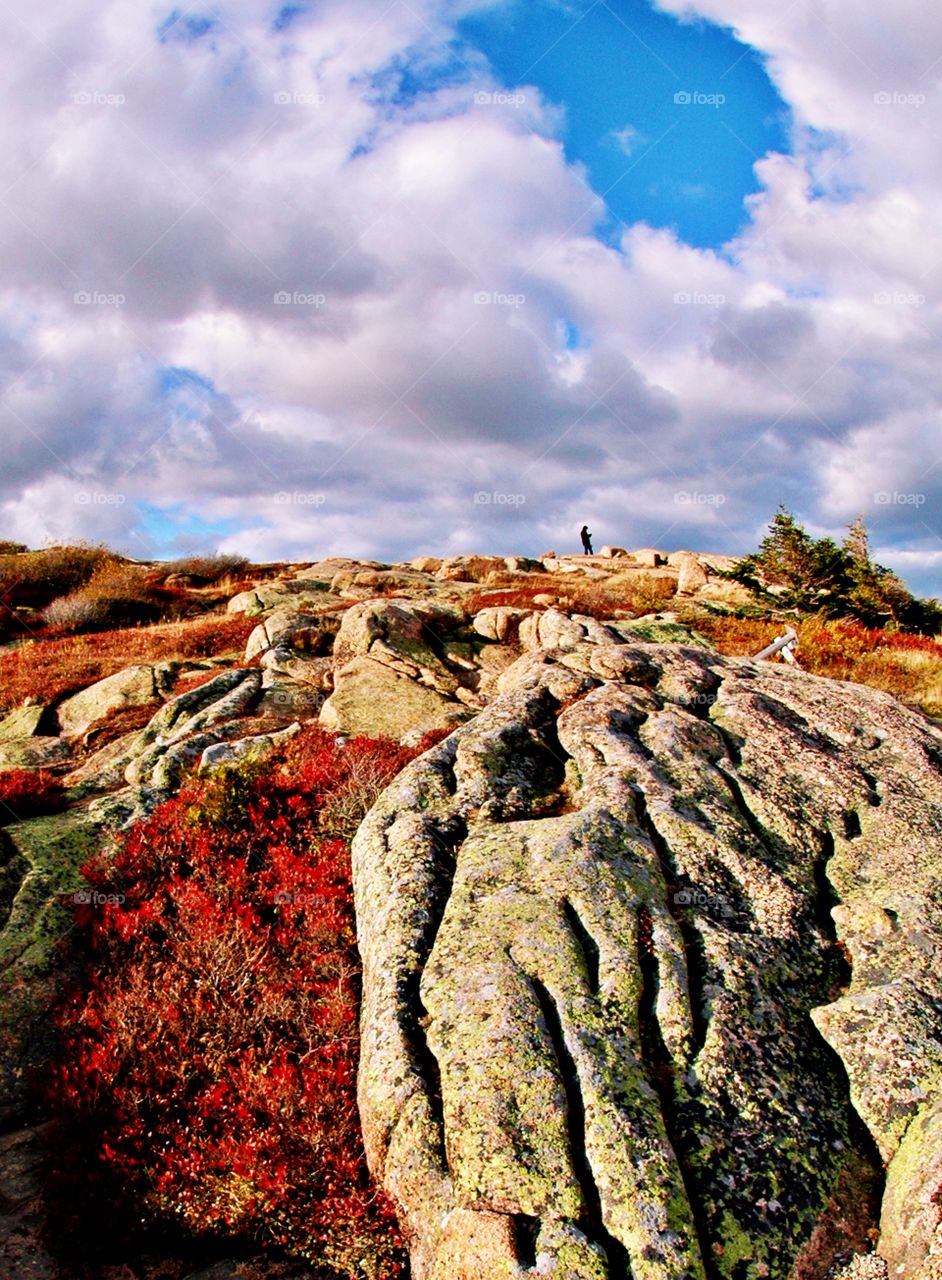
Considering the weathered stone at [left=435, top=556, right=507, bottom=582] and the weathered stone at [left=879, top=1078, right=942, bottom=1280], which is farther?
the weathered stone at [left=435, top=556, right=507, bottom=582]

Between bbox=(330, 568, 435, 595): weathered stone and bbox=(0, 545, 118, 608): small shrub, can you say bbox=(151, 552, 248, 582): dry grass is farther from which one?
bbox=(330, 568, 435, 595): weathered stone

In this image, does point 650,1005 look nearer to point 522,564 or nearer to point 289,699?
point 289,699

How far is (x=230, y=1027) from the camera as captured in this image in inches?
322

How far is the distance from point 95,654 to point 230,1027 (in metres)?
19.6

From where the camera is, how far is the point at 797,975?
7.46m

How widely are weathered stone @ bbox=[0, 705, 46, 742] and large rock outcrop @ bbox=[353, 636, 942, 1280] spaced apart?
1275cm

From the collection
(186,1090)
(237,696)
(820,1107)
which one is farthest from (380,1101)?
(237,696)

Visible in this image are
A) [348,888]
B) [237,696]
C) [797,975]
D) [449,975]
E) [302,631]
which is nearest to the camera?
[449,975]

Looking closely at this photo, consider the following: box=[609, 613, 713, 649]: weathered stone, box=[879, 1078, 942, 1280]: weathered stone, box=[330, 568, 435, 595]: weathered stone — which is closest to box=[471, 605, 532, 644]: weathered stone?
box=[609, 613, 713, 649]: weathered stone

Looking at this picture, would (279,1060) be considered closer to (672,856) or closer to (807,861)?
(672,856)

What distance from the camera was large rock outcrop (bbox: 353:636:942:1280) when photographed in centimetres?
546

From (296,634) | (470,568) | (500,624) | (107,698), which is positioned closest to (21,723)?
(107,698)

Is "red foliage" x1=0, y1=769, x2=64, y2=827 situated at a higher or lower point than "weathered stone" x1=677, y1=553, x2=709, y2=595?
lower

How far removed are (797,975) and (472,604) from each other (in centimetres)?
2038
